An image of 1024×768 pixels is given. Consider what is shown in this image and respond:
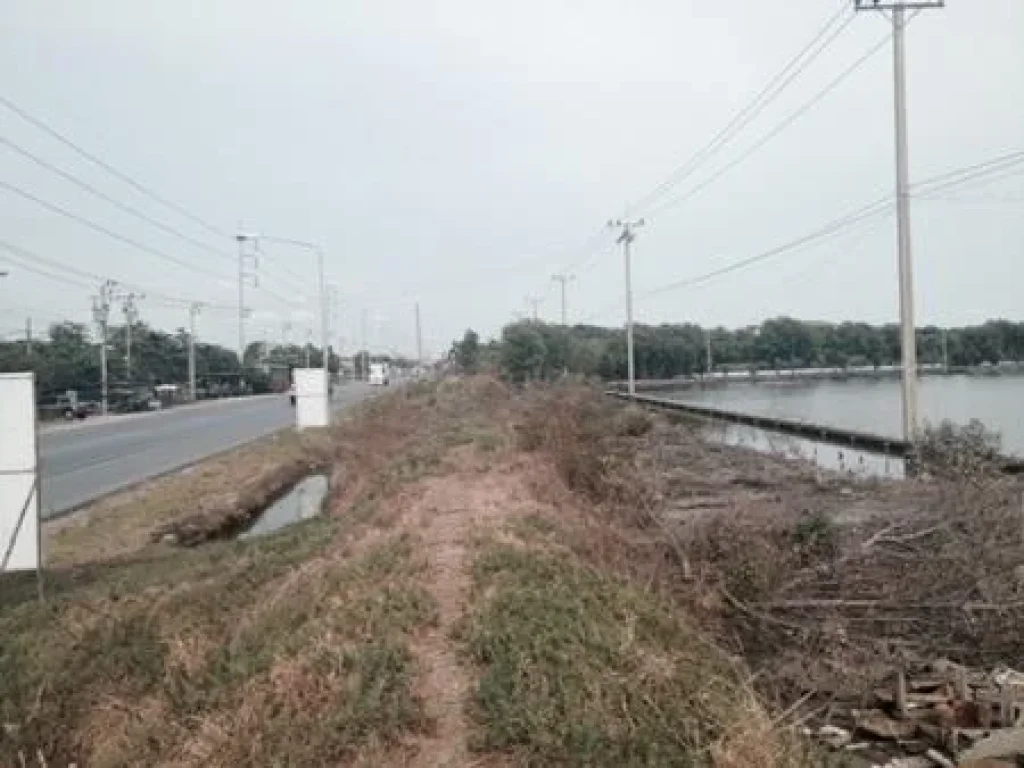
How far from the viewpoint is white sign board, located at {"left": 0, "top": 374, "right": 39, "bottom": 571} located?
45.7ft

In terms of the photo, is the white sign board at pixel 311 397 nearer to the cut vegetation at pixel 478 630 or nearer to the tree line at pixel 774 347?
the cut vegetation at pixel 478 630

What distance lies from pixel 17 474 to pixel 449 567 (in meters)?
7.25

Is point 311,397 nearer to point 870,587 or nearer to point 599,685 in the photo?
point 870,587

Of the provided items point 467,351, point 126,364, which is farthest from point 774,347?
point 126,364

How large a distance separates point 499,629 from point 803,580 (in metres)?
5.60

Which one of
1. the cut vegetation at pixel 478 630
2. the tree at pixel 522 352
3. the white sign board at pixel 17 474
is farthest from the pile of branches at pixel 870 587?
the tree at pixel 522 352

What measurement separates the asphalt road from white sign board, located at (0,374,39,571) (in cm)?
792

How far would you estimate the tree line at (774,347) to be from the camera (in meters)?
110

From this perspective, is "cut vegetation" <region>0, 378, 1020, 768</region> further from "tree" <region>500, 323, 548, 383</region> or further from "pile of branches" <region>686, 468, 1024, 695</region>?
"tree" <region>500, 323, 548, 383</region>

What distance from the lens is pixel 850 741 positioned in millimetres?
8914

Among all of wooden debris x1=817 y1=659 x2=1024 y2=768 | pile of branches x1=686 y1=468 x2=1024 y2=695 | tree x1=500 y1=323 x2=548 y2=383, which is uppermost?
tree x1=500 y1=323 x2=548 y2=383

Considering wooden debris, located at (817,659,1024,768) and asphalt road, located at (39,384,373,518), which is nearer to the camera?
wooden debris, located at (817,659,1024,768)

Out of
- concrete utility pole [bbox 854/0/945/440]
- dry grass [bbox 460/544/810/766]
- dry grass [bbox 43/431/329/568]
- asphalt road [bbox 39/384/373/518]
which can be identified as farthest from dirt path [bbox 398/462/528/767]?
concrete utility pole [bbox 854/0/945/440]

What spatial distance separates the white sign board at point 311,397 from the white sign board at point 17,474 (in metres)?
32.9
